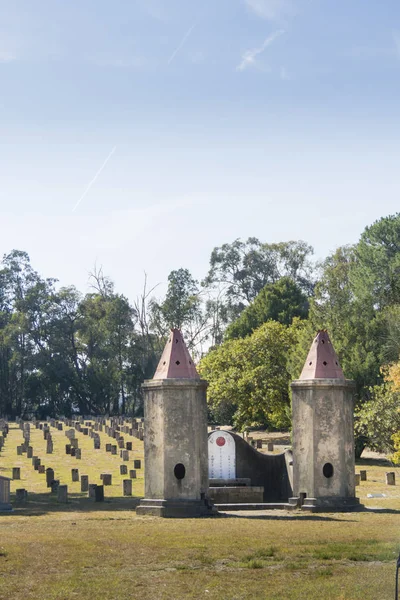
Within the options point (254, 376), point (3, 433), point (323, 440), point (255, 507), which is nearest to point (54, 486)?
point (255, 507)

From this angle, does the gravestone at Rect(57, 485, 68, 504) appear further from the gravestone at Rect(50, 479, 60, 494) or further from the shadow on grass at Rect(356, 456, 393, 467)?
the shadow on grass at Rect(356, 456, 393, 467)

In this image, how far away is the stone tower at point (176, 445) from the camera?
89.8 feet

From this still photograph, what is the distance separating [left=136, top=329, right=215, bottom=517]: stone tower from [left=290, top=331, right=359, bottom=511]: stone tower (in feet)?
9.87

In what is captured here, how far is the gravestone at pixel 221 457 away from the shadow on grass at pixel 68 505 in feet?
9.20

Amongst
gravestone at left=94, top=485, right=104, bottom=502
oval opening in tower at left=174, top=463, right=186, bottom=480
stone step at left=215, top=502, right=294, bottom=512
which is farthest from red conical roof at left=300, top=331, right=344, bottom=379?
gravestone at left=94, top=485, right=104, bottom=502

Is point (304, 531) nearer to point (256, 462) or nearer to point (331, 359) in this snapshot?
point (331, 359)

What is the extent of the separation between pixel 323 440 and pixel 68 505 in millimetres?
A: 8328

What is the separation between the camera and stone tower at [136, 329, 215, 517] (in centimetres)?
2738

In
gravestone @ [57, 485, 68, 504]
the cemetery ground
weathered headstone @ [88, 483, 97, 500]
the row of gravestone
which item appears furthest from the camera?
the row of gravestone

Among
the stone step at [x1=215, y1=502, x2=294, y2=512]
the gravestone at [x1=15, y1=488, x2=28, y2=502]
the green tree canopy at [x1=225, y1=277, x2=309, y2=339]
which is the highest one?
the green tree canopy at [x1=225, y1=277, x2=309, y2=339]

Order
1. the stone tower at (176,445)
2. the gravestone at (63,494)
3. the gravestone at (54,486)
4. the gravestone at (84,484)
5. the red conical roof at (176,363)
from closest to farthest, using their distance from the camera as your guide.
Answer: the stone tower at (176,445) < the red conical roof at (176,363) < the gravestone at (63,494) < the gravestone at (54,486) < the gravestone at (84,484)

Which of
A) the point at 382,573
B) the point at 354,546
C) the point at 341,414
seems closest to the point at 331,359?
the point at 341,414

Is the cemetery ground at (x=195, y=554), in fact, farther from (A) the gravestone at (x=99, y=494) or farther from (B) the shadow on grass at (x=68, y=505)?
(A) the gravestone at (x=99, y=494)

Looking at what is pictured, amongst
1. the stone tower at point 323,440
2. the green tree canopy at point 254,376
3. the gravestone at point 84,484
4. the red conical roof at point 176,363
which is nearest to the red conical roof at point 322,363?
the stone tower at point 323,440
